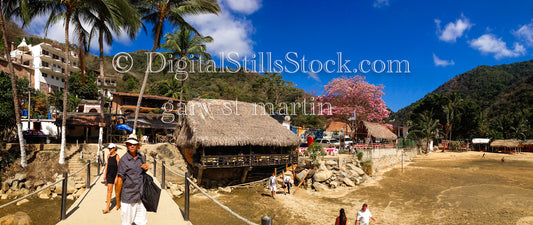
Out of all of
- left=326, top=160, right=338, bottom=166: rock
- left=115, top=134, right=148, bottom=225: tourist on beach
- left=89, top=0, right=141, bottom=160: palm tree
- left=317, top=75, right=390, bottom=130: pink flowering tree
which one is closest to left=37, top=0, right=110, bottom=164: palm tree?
left=89, top=0, right=141, bottom=160: palm tree

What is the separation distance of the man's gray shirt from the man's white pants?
0.13 meters

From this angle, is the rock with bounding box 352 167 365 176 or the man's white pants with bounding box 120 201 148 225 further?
the rock with bounding box 352 167 365 176

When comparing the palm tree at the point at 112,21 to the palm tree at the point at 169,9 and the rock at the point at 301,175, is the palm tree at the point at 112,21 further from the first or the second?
the rock at the point at 301,175

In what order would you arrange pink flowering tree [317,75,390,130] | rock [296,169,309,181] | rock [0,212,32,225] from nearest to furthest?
rock [0,212,32,225]
rock [296,169,309,181]
pink flowering tree [317,75,390,130]

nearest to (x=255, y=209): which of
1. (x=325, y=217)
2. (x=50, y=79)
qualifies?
(x=325, y=217)

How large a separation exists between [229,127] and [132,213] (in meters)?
12.6

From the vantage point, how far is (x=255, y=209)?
13938 millimetres

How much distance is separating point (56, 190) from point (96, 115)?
7887mm

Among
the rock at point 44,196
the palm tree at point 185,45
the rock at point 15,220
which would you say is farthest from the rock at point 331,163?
the rock at point 44,196

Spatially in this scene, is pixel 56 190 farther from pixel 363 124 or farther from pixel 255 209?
pixel 363 124

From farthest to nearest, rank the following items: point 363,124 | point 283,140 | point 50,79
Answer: point 50,79 → point 363,124 → point 283,140

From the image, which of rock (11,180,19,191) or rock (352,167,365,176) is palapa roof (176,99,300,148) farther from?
rock (11,180,19,191)

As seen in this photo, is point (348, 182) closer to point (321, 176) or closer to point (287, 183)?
point (321, 176)

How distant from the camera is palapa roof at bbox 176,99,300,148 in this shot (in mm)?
15812
